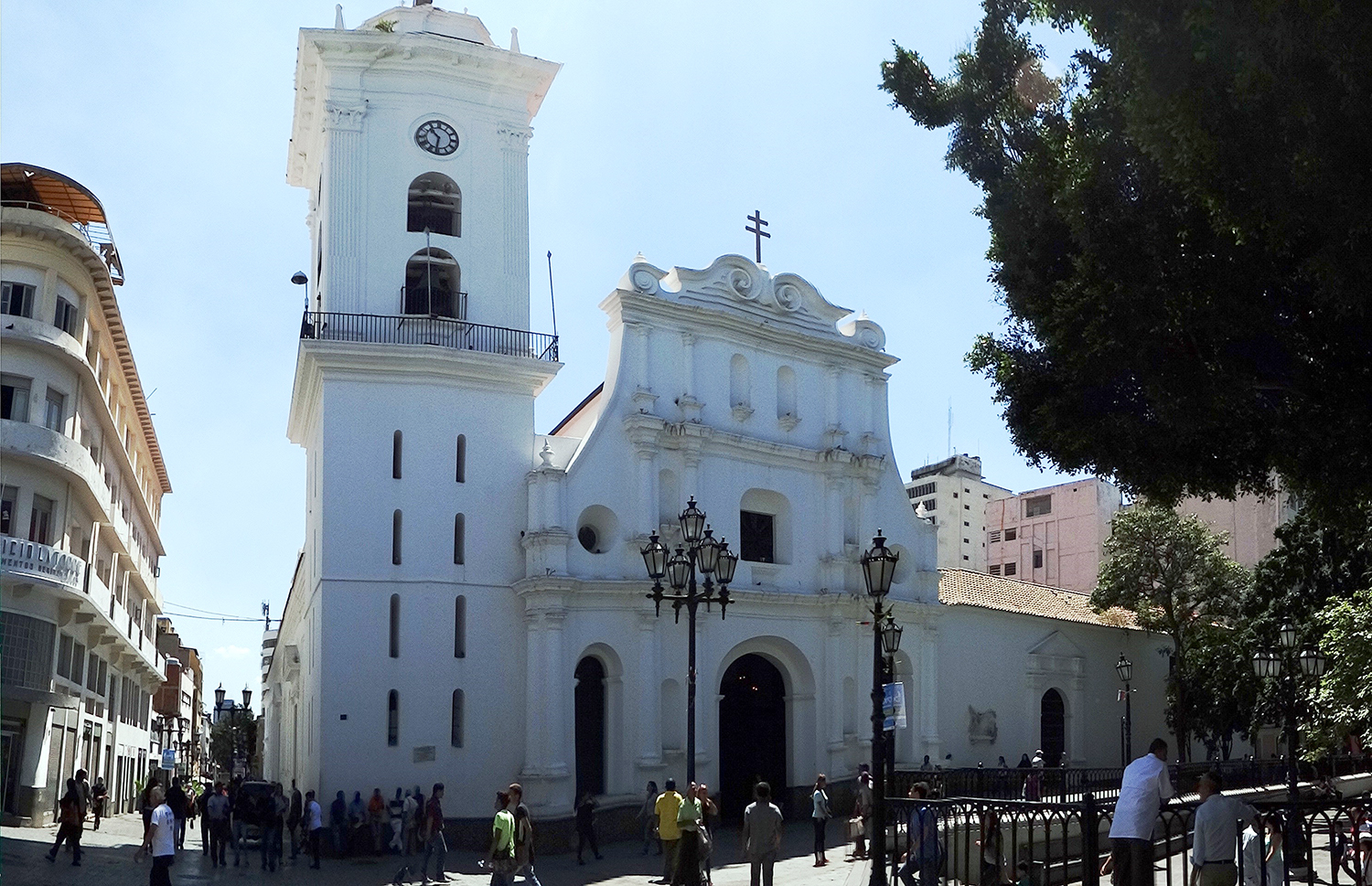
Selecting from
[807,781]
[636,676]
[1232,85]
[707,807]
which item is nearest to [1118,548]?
[807,781]

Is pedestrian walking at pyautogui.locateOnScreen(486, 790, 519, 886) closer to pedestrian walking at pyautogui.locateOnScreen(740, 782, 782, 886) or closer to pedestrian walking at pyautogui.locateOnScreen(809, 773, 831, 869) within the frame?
pedestrian walking at pyautogui.locateOnScreen(740, 782, 782, 886)

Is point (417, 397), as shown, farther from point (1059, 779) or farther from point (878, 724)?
point (878, 724)

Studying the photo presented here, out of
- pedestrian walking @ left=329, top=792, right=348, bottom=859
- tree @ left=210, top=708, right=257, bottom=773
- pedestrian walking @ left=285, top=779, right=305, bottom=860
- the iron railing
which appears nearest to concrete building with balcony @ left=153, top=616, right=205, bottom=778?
tree @ left=210, top=708, right=257, bottom=773

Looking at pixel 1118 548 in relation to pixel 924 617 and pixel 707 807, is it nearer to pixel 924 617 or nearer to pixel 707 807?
pixel 924 617

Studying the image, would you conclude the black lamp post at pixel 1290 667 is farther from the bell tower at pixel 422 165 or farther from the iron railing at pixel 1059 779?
the bell tower at pixel 422 165

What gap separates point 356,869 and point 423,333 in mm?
11041

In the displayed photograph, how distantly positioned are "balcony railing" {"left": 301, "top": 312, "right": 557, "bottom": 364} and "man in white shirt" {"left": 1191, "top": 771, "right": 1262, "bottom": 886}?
68.0 ft

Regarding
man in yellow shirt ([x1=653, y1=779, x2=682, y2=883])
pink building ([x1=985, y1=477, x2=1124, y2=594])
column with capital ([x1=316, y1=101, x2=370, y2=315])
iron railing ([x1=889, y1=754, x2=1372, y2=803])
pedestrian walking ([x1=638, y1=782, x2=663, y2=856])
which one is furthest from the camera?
pink building ([x1=985, y1=477, x2=1124, y2=594])

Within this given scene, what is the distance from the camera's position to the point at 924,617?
109ft

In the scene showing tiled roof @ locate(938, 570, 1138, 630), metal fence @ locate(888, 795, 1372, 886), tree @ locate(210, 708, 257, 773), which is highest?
tiled roof @ locate(938, 570, 1138, 630)

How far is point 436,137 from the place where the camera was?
30.5 metres

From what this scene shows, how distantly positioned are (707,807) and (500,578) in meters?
9.95

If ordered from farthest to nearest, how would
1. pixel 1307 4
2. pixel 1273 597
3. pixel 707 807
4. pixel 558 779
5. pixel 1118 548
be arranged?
pixel 1118 548 < pixel 1273 597 < pixel 558 779 < pixel 707 807 < pixel 1307 4

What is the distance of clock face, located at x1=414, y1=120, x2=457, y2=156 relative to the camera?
1197 inches
